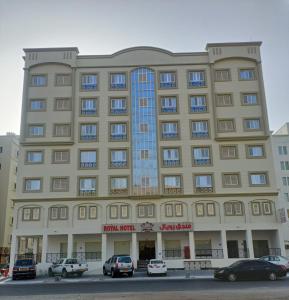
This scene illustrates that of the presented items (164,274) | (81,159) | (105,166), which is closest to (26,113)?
(81,159)

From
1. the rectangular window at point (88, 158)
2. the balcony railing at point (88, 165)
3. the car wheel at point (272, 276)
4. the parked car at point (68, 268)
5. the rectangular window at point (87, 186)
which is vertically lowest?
the car wheel at point (272, 276)

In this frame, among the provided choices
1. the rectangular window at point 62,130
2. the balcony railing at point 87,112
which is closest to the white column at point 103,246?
the rectangular window at point 62,130

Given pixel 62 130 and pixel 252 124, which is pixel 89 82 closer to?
pixel 62 130

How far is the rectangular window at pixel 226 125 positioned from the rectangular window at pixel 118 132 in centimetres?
1253

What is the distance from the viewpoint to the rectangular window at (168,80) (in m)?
47.6

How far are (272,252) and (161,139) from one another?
1981cm

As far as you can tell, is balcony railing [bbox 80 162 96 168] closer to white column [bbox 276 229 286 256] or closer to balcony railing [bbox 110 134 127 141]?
balcony railing [bbox 110 134 127 141]

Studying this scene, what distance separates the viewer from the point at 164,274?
32.5 meters

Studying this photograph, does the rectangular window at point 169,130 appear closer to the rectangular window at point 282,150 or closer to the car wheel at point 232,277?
the car wheel at point 232,277

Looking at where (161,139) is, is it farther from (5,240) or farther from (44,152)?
(5,240)

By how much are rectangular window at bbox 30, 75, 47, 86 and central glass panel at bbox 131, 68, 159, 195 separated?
40.0 ft

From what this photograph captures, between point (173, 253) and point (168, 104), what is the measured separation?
64.1ft

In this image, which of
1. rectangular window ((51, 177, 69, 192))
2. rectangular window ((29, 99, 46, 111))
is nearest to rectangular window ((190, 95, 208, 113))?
rectangular window ((51, 177, 69, 192))

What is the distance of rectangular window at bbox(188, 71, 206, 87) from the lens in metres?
47.4
